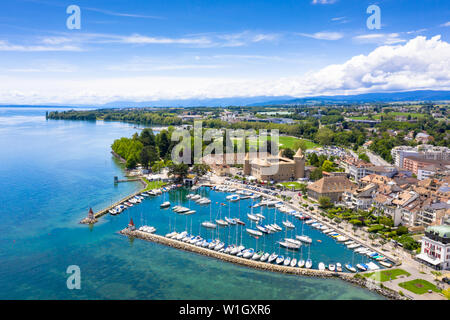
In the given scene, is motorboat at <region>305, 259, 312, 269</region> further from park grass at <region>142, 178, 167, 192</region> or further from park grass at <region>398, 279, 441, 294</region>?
park grass at <region>142, 178, 167, 192</region>

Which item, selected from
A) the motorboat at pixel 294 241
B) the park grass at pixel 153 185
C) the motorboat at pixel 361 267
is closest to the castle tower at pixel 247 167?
the park grass at pixel 153 185

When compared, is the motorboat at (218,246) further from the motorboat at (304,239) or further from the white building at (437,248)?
the white building at (437,248)

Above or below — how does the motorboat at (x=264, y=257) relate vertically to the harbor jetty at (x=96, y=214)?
below

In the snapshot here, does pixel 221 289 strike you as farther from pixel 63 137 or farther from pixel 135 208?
pixel 63 137

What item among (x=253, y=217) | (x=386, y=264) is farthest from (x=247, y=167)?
(x=386, y=264)

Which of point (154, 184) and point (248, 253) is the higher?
point (154, 184)

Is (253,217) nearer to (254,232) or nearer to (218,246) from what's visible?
(254,232)

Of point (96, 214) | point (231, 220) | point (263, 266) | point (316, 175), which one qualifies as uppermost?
point (316, 175)
